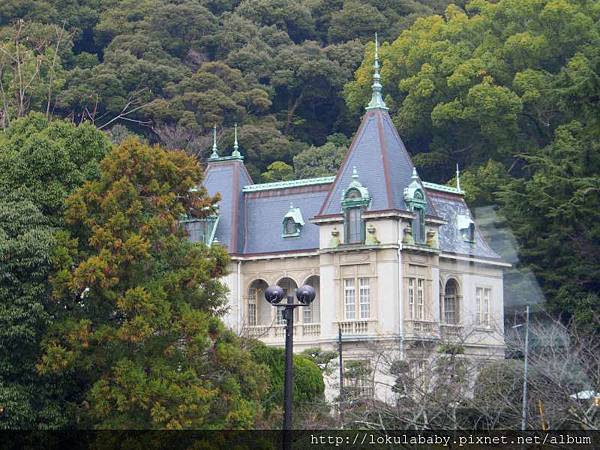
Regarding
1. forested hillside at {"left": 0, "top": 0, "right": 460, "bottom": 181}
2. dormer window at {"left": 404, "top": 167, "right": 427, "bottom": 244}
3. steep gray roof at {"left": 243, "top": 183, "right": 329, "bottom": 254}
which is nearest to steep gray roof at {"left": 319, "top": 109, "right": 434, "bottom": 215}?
dormer window at {"left": 404, "top": 167, "right": 427, "bottom": 244}

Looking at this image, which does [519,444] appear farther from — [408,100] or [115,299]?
[408,100]

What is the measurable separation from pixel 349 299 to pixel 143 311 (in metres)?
17.6

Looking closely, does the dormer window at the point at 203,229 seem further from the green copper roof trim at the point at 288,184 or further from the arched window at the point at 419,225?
the arched window at the point at 419,225

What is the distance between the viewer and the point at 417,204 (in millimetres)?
47938

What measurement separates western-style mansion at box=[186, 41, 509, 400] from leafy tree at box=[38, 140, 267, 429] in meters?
11.4

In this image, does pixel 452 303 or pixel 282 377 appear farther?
pixel 452 303

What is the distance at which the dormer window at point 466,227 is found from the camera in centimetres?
5159

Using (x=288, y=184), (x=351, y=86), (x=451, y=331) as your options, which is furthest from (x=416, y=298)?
(x=351, y=86)

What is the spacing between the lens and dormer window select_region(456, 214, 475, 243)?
5159 cm

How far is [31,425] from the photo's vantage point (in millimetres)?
30906

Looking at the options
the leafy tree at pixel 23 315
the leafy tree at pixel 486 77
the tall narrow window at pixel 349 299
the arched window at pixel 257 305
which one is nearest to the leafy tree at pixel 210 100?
the leafy tree at pixel 486 77

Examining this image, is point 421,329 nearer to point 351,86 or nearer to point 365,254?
point 365,254

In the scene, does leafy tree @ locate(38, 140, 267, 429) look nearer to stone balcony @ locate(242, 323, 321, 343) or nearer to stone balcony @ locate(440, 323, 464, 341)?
stone balcony @ locate(440, 323, 464, 341)

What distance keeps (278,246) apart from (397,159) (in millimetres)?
4618
